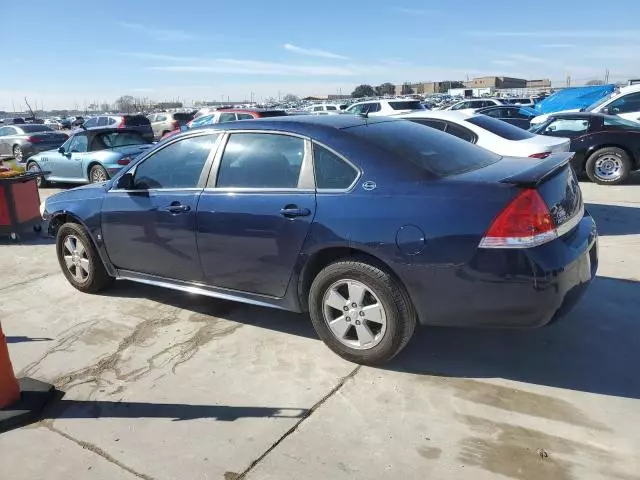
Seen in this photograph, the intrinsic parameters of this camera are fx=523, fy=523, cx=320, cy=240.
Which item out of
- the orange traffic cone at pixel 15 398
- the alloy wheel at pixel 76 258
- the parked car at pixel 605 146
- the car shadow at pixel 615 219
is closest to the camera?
the orange traffic cone at pixel 15 398

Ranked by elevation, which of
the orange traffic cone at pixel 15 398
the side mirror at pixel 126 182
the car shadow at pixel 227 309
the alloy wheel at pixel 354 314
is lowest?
the car shadow at pixel 227 309

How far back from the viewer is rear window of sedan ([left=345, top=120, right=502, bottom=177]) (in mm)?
3387

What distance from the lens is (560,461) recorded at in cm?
251

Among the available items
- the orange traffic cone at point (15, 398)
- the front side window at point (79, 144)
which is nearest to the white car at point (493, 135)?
the orange traffic cone at point (15, 398)

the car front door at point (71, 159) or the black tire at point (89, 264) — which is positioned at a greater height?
the car front door at point (71, 159)

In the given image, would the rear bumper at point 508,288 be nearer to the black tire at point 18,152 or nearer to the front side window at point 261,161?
the front side window at point 261,161

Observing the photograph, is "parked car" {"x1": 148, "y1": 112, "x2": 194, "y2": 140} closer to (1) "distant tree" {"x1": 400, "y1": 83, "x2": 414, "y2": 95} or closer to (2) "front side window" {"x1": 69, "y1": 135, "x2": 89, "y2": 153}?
(2) "front side window" {"x1": 69, "y1": 135, "x2": 89, "y2": 153}

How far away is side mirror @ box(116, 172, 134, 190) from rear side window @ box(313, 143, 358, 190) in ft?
6.04

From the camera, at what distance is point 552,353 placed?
3547 mm

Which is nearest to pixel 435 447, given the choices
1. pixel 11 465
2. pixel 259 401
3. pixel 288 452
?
pixel 288 452

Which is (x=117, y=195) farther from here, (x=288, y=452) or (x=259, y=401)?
(x=288, y=452)

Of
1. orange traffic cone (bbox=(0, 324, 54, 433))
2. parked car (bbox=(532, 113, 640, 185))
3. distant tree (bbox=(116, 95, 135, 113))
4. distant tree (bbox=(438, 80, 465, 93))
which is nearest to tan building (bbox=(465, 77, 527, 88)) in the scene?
distant tree (bbox=(438, 80, 465, 93))

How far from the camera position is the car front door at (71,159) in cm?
1142

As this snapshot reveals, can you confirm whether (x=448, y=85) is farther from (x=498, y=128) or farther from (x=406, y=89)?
(x=498, y=128)
